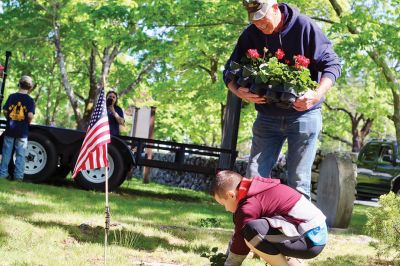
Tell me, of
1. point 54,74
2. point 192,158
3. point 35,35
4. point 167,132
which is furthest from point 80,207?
point 167,132

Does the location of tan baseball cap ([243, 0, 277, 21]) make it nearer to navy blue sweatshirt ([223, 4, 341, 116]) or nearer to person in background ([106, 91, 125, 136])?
navy blue sweatshirt ([223, 4, 341, 116])

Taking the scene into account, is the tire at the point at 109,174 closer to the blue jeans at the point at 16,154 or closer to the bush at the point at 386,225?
the blue jeans at the point at 16,154

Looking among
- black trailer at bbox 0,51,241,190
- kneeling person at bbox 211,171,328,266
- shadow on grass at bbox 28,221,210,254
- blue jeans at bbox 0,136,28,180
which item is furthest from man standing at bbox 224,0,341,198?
blue jeans at bbox 0,136,28,180

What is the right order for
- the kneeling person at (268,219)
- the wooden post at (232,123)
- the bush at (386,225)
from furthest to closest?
the wooden post at (232,123)
the bush at (386,225)
the kneeling person at (268,219)

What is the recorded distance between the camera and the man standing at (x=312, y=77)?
13.4 feet

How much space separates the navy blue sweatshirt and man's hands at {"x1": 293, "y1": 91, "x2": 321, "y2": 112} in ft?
0.68

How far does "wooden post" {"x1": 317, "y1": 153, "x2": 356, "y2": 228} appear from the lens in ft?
27.3

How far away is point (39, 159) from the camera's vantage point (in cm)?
988

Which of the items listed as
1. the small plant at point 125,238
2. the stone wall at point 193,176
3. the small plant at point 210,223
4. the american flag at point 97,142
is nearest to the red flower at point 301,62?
the american flag at point 97,142

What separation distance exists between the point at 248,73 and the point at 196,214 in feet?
14.2

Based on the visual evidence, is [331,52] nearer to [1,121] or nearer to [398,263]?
[398,263]

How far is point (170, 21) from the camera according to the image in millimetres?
12102

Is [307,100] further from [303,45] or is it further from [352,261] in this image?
[352,261]

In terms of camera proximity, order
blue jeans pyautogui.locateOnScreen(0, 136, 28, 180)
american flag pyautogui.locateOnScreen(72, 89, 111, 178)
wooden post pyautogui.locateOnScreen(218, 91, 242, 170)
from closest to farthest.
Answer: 1. american flag pyautogui.locateOnScreen(72, 89, 111, 178)
2. blue jeans pyautogui.locateOnScreen(0, 136, 28, 180)
3. wooden post pyautogui.locateOnScreen(218, 91, 242, 170)
